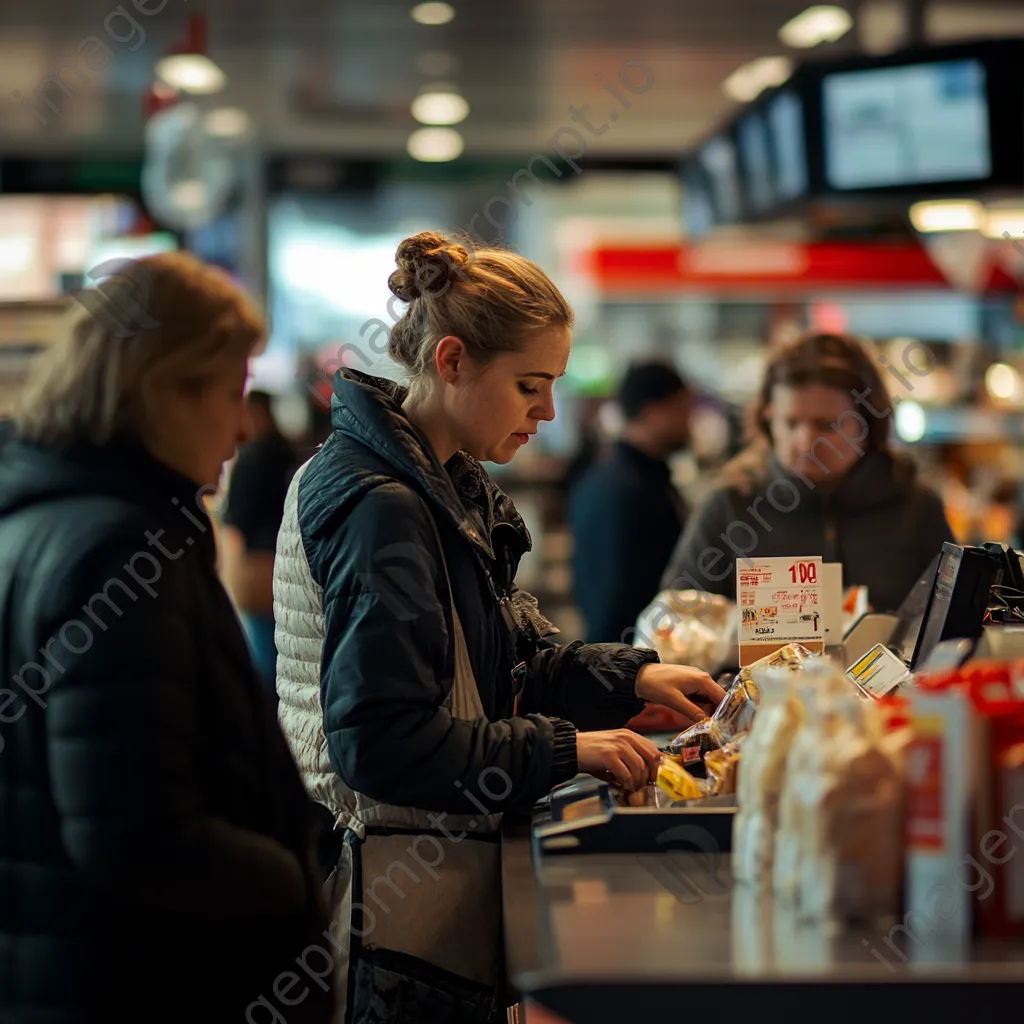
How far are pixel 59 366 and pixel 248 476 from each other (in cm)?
526

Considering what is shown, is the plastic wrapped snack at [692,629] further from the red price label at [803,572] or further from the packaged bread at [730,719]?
the packaged bread at [730,719]

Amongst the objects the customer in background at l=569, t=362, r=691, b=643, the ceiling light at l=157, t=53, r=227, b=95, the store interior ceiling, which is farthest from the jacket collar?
the ceiling light at l=157, t=53, r=227, b=95

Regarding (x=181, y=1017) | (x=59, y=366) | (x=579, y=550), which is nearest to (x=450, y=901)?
(x=181, y=1017)

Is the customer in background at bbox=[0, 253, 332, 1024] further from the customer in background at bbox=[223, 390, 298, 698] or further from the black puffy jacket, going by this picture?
the customer in background at bbox=[223, 390, 298, 698]

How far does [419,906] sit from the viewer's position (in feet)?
6.51

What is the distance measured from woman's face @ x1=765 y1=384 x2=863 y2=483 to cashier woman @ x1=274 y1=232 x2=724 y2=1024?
4.68 feet

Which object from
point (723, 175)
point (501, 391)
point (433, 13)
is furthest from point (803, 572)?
point (433, 13)

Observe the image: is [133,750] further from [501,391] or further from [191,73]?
[191,73]

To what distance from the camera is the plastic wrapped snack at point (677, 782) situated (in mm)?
2010

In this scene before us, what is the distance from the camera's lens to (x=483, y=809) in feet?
6.03

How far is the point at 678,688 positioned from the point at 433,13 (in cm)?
586

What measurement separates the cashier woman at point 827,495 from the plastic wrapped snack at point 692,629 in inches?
6.8

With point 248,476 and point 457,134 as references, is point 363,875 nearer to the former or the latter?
point 248,476

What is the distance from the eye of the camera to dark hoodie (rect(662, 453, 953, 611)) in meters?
3.27
